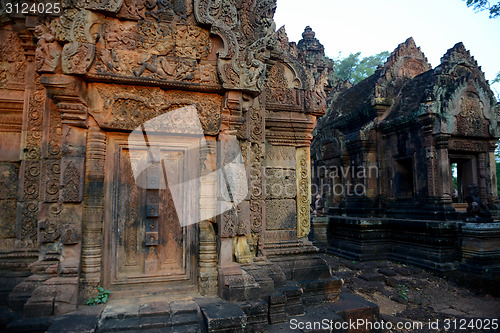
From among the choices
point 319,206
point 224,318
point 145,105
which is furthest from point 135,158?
point 319,206

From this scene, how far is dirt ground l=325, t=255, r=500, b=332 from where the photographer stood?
4957 millimetres

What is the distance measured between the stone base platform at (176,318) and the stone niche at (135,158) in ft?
0.53

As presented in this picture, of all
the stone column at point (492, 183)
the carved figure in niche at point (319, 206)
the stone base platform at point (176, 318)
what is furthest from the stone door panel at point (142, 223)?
the stone column at point (492, 183)

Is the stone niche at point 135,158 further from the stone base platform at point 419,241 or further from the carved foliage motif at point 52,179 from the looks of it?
the stone base platform at point 419,241

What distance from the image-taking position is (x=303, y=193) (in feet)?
15.7

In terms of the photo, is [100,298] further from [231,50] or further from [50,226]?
[231,50]

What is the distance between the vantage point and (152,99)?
145 inches

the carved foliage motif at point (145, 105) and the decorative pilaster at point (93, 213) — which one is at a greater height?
the carved foliage motif at point (145, 105)

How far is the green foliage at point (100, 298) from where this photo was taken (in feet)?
10.9

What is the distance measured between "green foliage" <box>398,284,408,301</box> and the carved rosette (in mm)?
2952

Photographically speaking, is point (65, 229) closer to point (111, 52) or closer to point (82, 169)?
point (82, 169)

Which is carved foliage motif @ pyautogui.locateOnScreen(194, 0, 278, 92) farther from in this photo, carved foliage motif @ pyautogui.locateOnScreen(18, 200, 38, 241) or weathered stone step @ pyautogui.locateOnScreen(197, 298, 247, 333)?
carved foliage motif @ pyautogui.locateOnScreen(18, 200, 38, 241)

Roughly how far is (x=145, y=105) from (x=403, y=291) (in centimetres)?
621

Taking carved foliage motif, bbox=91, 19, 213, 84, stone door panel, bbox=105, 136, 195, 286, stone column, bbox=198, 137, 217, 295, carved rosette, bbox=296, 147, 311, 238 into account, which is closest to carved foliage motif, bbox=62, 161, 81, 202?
stone door panel, bbox=105, 136, 195, 286
